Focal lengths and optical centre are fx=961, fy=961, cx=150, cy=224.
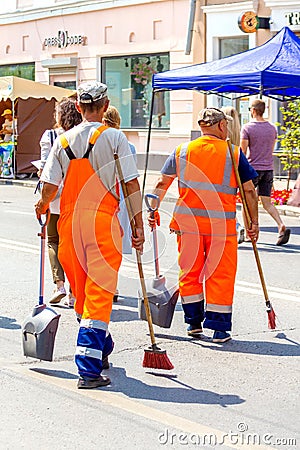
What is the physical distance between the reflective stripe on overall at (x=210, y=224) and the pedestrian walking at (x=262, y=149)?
17.6 ft

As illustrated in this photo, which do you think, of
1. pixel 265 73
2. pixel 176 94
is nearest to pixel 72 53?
pixel 176 94

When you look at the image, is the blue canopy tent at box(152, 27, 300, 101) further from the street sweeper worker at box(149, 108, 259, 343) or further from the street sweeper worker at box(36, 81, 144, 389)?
the street sweeper worker at box(36, 81, 144, 389)

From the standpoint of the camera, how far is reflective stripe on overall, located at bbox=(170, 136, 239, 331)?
7227 mm

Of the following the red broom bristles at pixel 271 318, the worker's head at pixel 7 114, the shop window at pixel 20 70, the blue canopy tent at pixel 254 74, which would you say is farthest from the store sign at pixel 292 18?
the red broom bristles at pixel 271 318

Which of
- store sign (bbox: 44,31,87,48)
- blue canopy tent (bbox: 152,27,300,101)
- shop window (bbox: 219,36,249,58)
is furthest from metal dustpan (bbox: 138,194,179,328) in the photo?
store sign (bbox: 44,31,87,48)

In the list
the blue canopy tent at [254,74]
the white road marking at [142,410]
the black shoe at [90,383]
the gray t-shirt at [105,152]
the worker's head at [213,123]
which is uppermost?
the blue canopy tent at [254,74]

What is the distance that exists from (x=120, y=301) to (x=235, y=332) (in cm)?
163

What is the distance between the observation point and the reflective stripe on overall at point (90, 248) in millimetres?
5973

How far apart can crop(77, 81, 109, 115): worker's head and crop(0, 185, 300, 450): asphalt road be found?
1746 mm

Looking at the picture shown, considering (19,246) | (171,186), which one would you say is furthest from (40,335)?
(171,186)

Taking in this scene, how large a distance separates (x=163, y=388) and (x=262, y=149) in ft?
23.4

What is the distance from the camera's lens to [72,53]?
90.6 feet

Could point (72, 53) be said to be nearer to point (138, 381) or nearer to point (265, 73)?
point (265, 73)

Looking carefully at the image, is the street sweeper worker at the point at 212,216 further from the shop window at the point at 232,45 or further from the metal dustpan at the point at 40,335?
the shop window at the point at 232,45
